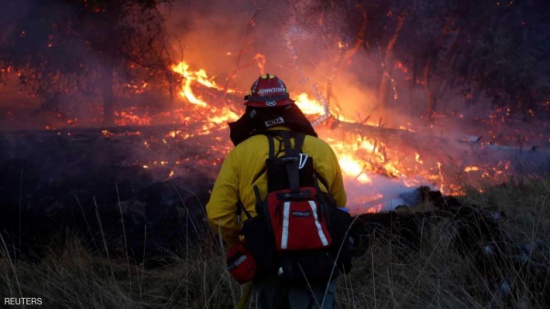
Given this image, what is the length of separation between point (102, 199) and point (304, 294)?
3.85 m

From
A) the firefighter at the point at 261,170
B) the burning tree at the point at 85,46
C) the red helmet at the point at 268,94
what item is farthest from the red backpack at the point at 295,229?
the burning tree at the point at 85,46

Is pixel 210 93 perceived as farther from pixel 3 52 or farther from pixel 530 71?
pixel 530 71

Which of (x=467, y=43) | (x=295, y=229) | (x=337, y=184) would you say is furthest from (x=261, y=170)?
(x=467, y=43)

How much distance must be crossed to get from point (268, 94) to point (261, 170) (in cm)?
46

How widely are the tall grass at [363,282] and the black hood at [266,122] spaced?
86cm

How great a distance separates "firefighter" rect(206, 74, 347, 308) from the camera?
100.0 inches

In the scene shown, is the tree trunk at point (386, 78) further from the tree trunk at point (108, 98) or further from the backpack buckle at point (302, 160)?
the backpack buckle at point (302, 160)

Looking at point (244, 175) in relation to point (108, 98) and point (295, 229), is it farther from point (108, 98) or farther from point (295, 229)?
point (108, 98)

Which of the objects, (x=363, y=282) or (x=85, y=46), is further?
(x=85, y=46)

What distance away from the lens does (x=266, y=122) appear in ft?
8.72

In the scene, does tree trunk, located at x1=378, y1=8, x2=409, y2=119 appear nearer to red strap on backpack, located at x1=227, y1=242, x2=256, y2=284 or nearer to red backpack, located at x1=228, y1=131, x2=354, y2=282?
red backpack, located at x1=228, y1=131, x2=354, y2=282

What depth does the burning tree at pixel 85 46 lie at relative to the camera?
32.8ft

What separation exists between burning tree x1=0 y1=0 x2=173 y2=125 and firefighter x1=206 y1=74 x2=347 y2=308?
8924 millimetres

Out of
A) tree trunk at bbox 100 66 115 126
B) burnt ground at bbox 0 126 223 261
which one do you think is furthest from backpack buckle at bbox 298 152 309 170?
tree trunk at bbox 100 66 115 126
